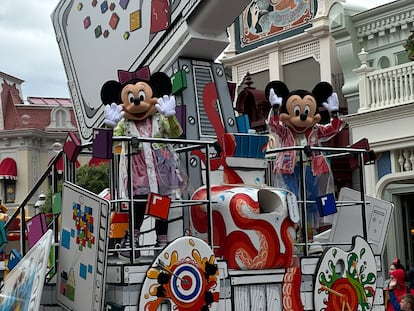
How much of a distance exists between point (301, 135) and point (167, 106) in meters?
1.52

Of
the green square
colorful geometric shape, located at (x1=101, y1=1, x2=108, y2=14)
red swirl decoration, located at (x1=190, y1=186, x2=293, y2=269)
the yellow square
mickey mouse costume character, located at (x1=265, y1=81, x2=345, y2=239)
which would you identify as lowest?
red swirl decoration, located at (x1=190, y1=186, x2=293, y2=269)

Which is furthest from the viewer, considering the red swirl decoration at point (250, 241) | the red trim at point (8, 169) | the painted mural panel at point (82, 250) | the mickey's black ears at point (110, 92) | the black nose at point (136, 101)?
the red trim at point (8, 169)

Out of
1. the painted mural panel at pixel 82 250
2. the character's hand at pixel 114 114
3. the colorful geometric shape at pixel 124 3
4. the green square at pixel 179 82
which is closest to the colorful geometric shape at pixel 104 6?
the colorful geometric shape at pixel 124 3

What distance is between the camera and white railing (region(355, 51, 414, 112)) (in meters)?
15.2

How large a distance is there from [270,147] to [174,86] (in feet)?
3.85

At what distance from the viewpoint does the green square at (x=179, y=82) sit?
6.44m

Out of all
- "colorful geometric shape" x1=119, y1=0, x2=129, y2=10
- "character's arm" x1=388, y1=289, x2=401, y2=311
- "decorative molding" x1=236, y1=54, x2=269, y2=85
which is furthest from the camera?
"decorative molding" x1=236, y1=54, x2=269, y2=85

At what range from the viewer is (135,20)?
7.14m

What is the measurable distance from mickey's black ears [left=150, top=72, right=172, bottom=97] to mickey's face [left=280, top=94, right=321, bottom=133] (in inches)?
49.6

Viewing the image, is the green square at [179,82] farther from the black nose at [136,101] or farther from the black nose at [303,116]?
the black nose at [303,116]

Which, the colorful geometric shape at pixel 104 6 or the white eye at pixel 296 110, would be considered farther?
the colorful geometric shape at pixel 104 6

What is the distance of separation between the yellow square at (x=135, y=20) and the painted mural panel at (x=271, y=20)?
1222cm

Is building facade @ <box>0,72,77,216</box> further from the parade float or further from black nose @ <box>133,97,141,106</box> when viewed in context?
black nose @ <box>133,97,141,106</box>

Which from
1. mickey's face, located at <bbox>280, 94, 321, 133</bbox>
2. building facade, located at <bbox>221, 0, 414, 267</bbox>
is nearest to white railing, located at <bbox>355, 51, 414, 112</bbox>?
building facade, located at <bbox>221, 0, 414, 267</bbox>
